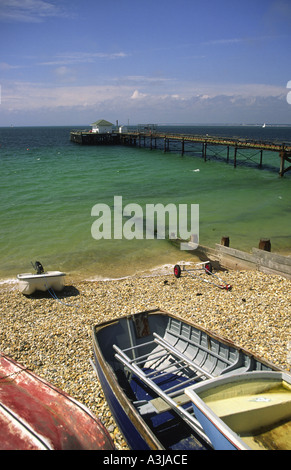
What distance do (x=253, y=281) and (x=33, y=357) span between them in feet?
25.6

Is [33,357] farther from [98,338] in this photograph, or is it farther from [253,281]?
[253,281]

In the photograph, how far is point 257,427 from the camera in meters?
5.00

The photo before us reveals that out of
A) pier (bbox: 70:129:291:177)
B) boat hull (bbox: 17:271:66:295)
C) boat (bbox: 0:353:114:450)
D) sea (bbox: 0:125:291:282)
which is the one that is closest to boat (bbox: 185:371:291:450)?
boat (bbox: 0:353:114:450)

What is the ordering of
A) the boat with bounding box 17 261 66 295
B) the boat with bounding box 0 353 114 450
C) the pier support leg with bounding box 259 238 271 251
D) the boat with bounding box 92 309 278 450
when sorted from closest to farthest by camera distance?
the boat with bounding box 0 353 114 450, the boat with bounding box 92 309 278 450, the boat with bounding box 17 261 66 295, the pier support leg with bounding box 259 238 271 251

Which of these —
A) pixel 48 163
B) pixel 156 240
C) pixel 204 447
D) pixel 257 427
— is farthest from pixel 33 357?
pixel 48 163

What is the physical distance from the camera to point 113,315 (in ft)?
33.9

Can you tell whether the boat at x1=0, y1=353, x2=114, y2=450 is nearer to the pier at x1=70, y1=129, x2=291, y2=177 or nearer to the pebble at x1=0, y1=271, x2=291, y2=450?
the pebble at x1=0, y1=271, x2=291, y2=450

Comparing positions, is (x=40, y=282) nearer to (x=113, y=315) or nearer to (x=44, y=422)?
(x=113, y=315)

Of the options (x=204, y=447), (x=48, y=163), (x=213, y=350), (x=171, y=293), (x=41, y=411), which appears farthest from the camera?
(x=48, y=163)

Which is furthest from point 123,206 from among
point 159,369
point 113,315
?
point 159,369

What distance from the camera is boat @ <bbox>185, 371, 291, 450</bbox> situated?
474 cm

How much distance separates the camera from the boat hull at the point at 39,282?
40.2 ft

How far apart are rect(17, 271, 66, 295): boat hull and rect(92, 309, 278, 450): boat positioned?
18.4 ft

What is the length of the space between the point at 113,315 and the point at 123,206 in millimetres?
17078
